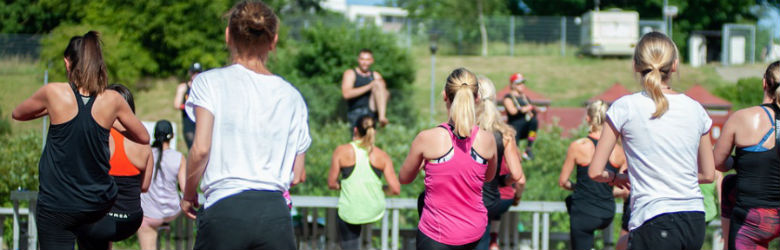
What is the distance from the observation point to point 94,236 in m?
4.42

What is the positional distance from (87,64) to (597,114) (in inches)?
163

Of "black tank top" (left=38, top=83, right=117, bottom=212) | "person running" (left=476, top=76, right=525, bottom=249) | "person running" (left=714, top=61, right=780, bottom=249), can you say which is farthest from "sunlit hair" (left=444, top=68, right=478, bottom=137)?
"black tank top" (left=38, top=83, right=117, bottom=212)

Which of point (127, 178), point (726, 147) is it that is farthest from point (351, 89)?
point (726, 147)

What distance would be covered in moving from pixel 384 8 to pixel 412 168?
73216 mm

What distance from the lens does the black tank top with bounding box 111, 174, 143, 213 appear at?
4.75 m

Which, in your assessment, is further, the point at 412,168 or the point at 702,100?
the point at 702,100

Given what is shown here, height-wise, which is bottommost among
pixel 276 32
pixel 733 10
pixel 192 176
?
pixel 192 176

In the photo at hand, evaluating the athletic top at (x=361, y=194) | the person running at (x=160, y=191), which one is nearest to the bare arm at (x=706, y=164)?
the athletic top at (x=361, y=194)

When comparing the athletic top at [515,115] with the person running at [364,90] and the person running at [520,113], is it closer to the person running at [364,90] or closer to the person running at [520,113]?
the person running at [520,113]

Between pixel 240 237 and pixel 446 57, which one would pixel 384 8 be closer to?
pixel 446 57

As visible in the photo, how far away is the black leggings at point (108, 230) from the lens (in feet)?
14.5

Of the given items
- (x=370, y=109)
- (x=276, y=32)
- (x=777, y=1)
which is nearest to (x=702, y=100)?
(x=370, y=109)

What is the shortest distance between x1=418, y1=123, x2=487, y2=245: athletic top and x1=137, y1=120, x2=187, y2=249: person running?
2.75m

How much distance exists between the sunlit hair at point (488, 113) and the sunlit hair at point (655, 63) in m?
1.56
